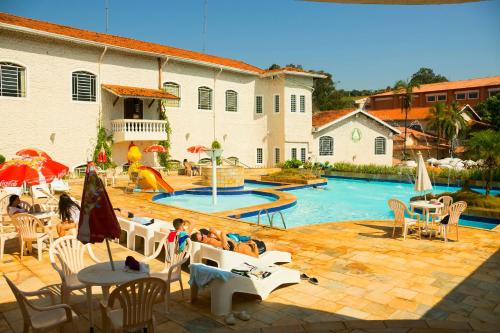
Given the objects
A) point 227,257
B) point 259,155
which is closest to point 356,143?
point 259,155

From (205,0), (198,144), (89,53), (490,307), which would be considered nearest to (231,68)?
(198,144)

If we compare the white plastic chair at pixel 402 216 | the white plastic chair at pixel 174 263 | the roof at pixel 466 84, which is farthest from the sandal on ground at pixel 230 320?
the roof at pixel 466 84

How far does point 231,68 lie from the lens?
2869cm

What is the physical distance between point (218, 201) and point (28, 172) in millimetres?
10189

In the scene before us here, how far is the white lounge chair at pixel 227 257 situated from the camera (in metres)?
6.51

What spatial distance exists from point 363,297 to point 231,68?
80.4 feet

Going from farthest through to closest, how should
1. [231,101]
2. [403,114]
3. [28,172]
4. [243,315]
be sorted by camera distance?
[403,114] < [231,101] < [28,172] < [243,315]

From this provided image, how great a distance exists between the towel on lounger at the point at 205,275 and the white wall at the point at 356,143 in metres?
27.0

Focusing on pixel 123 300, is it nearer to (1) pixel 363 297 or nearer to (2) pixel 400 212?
(1) pixel 363 297

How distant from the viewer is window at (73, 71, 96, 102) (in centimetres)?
2162

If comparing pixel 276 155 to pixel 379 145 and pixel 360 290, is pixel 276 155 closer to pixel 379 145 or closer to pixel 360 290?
pixel 379 145

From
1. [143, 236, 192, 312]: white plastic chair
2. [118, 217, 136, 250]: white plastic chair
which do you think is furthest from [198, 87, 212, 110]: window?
[143, 236, 192, 312]: white plastic chair

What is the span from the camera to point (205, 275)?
→ 5.58 meters

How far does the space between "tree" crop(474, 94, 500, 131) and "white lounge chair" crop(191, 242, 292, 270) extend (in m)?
44.4
